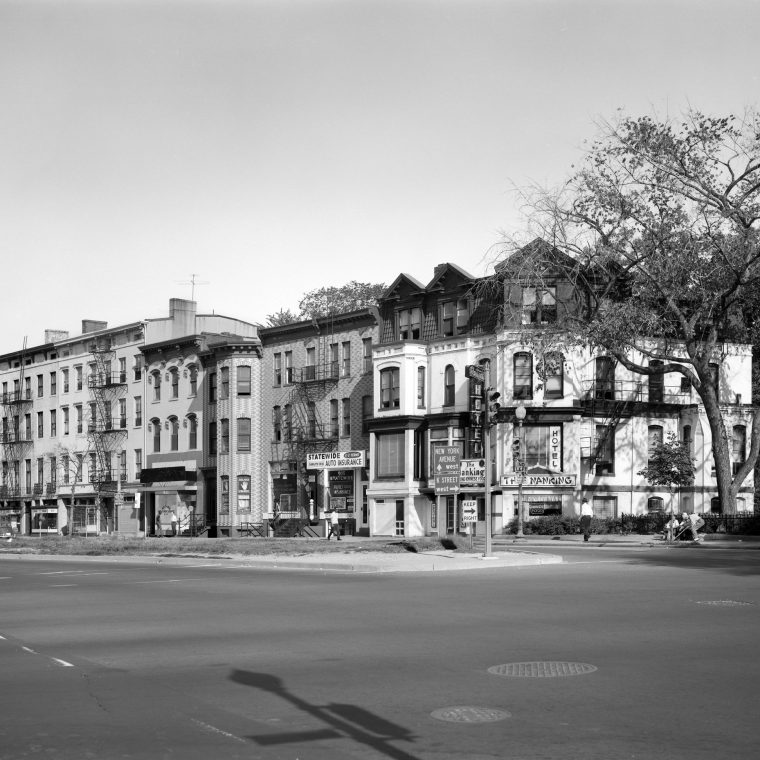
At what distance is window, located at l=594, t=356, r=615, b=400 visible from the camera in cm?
6162

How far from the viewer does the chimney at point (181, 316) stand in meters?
79.2

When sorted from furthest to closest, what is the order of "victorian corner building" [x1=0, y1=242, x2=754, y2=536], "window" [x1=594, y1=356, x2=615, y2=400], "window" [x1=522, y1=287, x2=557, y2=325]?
"window" [x1=594, y1=356, x2=615, y2=400] < "victorian corner building" [x1=0, y1=242, x2=754, y2=536] < "window" [x1=522, y1=287, x2=557, y2=325]

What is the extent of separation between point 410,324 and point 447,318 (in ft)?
7.99

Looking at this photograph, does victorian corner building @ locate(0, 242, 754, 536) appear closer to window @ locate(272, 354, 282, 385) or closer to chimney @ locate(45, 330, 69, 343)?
window @ locate(272, 354, 282, 385)

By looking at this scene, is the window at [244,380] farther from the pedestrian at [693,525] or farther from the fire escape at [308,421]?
the pedestrian at [693,525]

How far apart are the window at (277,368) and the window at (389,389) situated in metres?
8.82

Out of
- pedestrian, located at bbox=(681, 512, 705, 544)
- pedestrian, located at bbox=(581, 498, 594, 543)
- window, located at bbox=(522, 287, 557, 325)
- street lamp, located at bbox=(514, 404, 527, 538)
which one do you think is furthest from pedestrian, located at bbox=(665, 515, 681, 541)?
window, located at bbox=(522, 287, 557, 325)

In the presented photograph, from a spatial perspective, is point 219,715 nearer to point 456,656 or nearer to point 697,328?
point 456,656

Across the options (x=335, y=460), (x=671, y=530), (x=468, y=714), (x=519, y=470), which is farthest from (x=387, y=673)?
(x=335, y=460)

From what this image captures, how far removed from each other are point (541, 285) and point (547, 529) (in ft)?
47.2

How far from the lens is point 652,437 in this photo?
63.1 meters

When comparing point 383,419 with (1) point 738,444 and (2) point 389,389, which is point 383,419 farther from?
(1) point 738,444

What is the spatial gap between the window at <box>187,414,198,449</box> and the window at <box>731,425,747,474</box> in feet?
111

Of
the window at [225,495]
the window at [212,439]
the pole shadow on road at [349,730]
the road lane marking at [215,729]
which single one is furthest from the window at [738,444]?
the road lane marking at [215,729]
